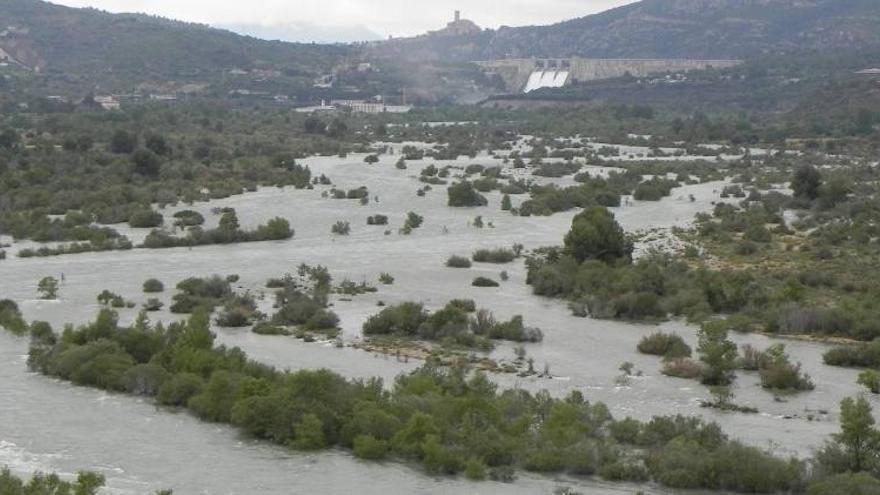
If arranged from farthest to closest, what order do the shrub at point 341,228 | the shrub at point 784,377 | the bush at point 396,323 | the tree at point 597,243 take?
the shrub at point 341,228 → the tree at point 597,243 → the bush at point 396,323 → the shrub at point 784,377

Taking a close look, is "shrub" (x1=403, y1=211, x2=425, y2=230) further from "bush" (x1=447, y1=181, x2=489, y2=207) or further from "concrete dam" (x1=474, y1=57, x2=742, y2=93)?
"concrete dam" (x1=474, y1=57, x2=742, y2=93)

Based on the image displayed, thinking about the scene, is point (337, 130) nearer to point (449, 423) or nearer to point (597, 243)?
point (597, 243)

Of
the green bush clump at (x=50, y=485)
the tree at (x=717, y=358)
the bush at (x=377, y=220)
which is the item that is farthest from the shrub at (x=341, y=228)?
the green bush clump at (x=50, y=485)

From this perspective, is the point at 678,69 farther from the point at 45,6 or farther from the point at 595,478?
the point at 595,478

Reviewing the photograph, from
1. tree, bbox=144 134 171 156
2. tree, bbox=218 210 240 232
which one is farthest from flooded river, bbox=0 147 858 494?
tree, bbox=144 134 171 156

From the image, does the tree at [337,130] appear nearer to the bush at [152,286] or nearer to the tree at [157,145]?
the tree at [157,145]

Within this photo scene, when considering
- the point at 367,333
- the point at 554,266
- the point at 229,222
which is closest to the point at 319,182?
the point at 229,222
